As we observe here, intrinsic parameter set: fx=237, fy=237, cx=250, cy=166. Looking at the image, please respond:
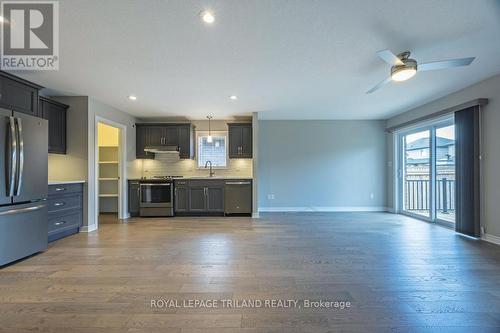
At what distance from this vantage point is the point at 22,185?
113 inches

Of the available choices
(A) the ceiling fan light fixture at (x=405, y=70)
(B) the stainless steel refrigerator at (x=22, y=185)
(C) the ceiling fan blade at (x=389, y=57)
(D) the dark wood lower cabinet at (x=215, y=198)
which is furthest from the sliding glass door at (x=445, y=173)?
(B) the stainless steel refrigerator at (x=22, y=185)

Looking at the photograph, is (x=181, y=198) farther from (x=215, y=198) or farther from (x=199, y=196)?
(x=215, y=198)

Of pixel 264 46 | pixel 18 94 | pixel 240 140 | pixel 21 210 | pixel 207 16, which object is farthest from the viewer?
pixel 240 140

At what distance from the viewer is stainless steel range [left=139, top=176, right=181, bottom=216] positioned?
571cm

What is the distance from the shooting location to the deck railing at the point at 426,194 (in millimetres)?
4941

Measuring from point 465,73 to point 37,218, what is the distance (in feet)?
20.3

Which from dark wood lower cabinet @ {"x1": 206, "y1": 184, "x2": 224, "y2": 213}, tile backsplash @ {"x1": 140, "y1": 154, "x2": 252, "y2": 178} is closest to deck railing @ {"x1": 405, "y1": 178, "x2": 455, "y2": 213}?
tile backsplash @ {"x1": 140, "y1": 154, "x2": 252, "y2": 178}

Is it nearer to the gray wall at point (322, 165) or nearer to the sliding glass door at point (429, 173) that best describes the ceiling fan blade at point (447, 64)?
the sliding glass door at point (429, 173)

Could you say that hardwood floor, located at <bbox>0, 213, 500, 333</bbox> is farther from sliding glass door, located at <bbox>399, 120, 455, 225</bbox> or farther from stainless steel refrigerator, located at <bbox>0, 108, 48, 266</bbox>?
sliding glass door, located at <bbox>399, 120, 455, 225</bbox>

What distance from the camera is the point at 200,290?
217 cm

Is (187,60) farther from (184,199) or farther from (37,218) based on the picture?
(184,199)

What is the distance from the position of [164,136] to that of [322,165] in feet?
14.0

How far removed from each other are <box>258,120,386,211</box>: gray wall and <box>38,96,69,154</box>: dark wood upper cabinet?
4271mm

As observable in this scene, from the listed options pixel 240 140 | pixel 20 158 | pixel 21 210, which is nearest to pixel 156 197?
pixel 240 140
